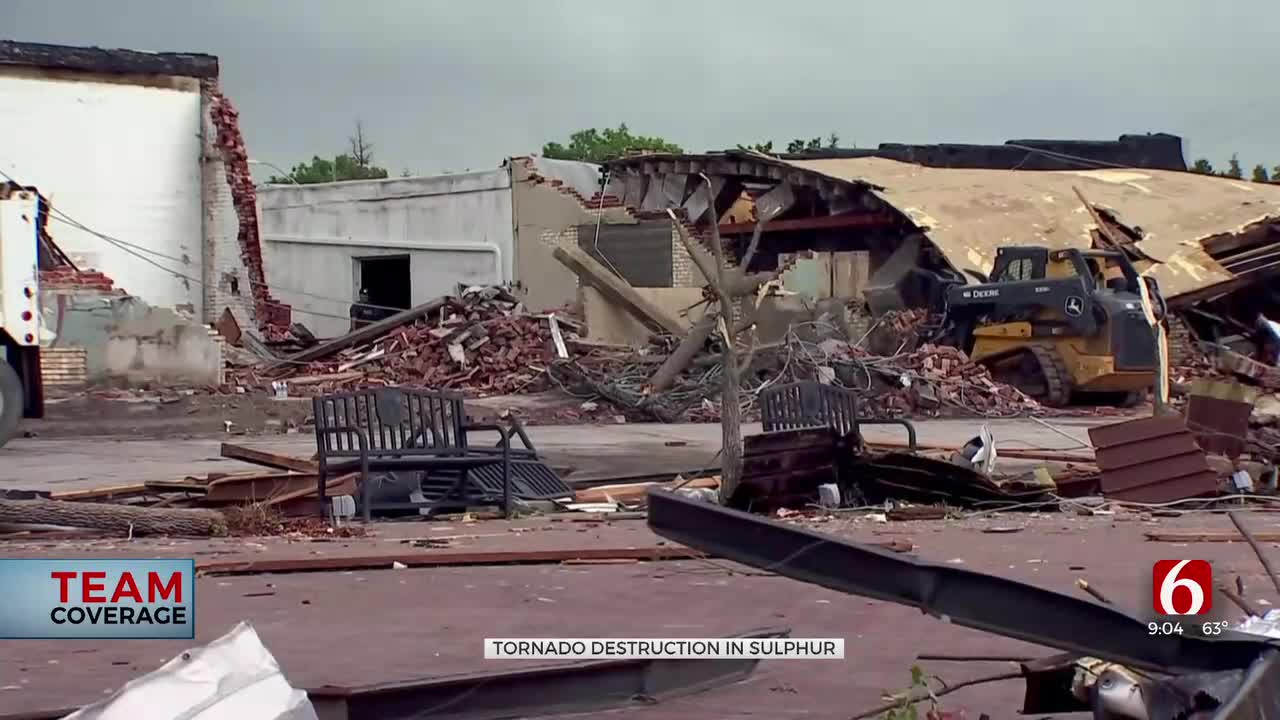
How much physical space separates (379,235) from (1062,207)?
52.3 feet

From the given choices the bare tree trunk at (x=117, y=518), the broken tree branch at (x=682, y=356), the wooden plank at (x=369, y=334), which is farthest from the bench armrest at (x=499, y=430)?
the wooden plank at (x=369, y=334)

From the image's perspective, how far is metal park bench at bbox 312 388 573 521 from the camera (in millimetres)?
10922

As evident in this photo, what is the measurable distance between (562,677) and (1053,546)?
5.06 metres

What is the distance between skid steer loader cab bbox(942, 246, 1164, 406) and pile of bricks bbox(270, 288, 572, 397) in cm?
718

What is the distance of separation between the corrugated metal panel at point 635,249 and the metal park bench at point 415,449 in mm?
24312

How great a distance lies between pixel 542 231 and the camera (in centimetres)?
3678

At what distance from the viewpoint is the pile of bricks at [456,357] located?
27.4 m

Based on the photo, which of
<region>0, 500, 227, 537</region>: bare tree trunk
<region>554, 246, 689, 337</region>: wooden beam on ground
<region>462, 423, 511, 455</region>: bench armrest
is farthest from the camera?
<region>554, 246, 689, 337</region>: wooden beam on ground

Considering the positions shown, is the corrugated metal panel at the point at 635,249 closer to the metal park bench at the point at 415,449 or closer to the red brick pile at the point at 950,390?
the red brick pile at the point at 950,390

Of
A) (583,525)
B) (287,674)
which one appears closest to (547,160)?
(583,525)

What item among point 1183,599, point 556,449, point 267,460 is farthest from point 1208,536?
point 556,449

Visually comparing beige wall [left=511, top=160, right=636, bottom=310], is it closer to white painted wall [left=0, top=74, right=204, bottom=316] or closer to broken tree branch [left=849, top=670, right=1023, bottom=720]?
white painted wall [left=0, top=74, right=204, bottom=316]

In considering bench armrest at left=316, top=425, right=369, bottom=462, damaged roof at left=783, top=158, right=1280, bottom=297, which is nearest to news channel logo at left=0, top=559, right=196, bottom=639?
bench armrest at left=316, top=425, right=369, bottom=462

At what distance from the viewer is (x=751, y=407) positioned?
22766 mm
